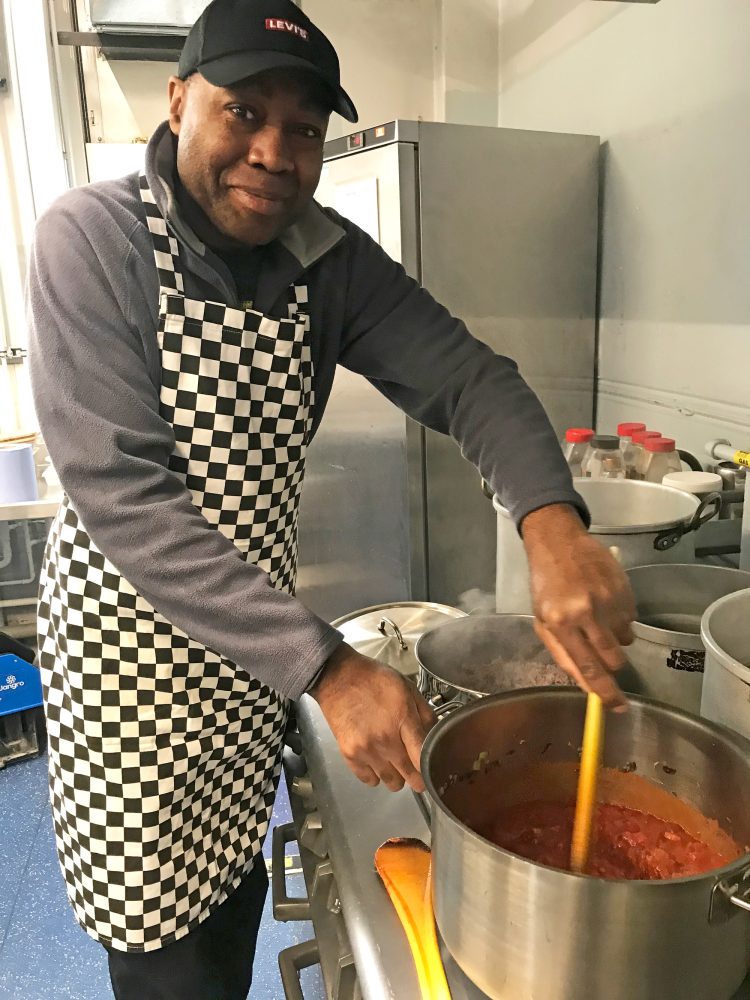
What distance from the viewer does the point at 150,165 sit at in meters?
Answer: 0.93

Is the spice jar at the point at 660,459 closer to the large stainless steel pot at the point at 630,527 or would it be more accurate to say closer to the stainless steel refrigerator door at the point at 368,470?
the large stainless steel pot at the point at 630,527

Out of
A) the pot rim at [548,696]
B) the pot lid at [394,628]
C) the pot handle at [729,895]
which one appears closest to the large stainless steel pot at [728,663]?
the pot rim at [548,696]

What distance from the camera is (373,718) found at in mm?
633

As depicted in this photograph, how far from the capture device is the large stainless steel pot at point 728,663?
0.64 m

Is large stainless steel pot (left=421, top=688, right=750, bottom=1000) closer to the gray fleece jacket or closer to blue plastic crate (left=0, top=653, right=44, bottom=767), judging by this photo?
the gray fleece jacket

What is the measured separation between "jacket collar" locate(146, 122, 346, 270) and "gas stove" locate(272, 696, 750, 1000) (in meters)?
0.64

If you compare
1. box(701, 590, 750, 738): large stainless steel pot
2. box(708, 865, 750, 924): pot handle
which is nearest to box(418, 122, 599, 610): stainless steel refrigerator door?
box(701, 590, 750, 738): large stainless steel pot

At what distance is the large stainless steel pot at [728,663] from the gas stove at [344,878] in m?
0.21

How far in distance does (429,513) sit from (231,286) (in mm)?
984

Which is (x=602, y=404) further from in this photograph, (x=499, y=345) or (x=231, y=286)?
(x=231, y=286)

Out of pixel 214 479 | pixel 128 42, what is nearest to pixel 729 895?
pixel 214 479

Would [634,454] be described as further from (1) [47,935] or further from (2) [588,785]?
(1) [47,935]

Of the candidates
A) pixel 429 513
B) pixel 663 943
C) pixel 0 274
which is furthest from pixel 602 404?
pixel 0 274

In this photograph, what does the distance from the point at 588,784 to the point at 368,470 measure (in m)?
1.39
